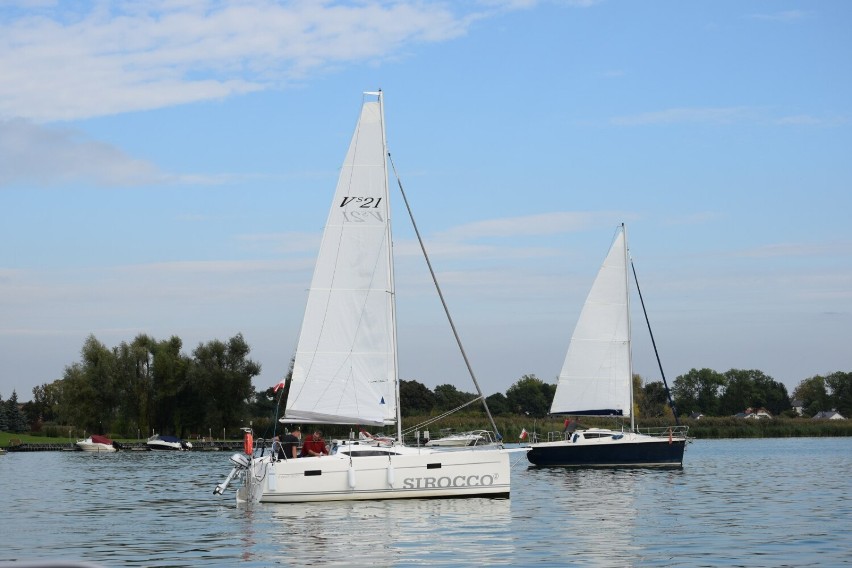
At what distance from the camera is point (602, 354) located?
189ft

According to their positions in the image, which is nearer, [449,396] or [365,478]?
[365,478]

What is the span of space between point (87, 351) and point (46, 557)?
296ft

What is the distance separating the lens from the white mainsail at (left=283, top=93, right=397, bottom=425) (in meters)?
34.4

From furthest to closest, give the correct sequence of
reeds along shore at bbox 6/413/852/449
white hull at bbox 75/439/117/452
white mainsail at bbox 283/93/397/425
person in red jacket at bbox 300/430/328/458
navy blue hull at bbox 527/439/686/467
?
white hull at bbox 75/439/117/452
reeds along shore at bbox 6/413/852/449
navy blue hull at bbox 527/439/686/467
white mainsail at bbox 283/93/397/425
person in red jacket at bbox 300/430/328/458

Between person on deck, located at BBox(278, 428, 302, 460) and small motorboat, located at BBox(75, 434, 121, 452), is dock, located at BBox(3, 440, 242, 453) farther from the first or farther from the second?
person on deck, located at BBox(278, 428, 302, 460)

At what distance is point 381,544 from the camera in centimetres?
2433

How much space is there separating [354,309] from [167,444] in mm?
69878

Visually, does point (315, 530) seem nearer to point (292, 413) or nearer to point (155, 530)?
point (155, 530)

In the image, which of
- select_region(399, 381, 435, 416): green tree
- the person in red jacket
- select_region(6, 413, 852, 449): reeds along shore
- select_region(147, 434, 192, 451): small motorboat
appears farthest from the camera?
select_region(399, 381, 435, 416): green tree

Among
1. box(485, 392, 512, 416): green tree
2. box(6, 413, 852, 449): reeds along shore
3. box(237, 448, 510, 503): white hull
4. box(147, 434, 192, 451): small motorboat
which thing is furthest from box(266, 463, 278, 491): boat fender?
box(485, 392, 512, 416): green tree

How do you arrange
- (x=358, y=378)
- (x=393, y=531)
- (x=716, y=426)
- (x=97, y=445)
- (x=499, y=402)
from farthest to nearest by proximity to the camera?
(x=499, y=402)
(x=716, y=426)
(x=97, y=445)
(x=358, y=378)
(x=393, y=531)

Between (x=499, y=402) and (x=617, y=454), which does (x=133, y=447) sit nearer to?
(x=617, y=454)

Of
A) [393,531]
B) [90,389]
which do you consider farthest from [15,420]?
[393,531]

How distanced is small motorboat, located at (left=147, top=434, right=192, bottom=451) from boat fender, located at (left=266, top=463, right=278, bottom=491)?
70920 mm
